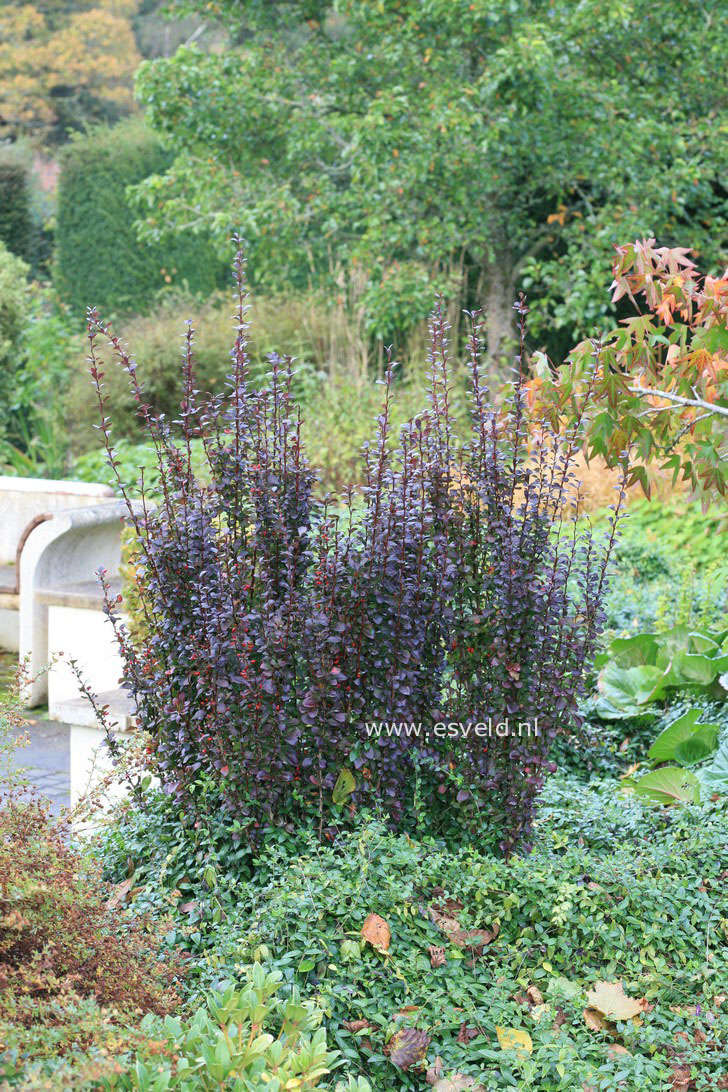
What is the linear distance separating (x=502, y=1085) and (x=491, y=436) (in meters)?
1.60

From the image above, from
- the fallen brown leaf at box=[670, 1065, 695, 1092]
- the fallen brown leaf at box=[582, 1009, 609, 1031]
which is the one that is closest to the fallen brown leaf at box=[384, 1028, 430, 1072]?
the fallen brown leaf at box=[582, 1009, 609, 1031]

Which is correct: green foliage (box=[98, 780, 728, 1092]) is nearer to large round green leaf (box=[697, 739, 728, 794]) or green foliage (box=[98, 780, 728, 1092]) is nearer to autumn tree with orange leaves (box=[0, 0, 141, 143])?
large round green leaf (box=[697, 739, 728, 794])

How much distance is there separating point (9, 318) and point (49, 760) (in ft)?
18.0

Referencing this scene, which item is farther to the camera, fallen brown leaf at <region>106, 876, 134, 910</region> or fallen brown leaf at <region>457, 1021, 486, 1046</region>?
fallen brown leaf at <region>106, 876, 134, 910</region>

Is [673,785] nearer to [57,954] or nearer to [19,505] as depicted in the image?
[57,954]

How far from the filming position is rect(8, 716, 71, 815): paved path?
15.2 ft

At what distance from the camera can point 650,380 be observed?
11.5 feet

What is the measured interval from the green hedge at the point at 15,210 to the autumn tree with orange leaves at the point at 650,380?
1334 cm

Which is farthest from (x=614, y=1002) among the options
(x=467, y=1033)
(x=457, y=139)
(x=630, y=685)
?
(x=457, y=139)

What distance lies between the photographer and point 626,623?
518 cm

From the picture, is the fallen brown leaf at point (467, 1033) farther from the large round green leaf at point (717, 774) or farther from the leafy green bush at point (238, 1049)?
the large round green leaf at point (717, 774)

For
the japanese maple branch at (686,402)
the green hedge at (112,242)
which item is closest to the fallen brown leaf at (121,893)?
the japanese maple branch at (686,402)

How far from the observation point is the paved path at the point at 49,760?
15.2ft

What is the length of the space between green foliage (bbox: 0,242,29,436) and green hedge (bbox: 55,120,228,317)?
4.26 meters
